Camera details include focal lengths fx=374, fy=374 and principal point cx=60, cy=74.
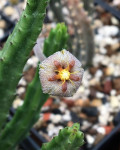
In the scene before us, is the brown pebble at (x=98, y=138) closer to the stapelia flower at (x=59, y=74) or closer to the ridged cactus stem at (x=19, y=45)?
the ridged cactus stem at (x=19, y=45)

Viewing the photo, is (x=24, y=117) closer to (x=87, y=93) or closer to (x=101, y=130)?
(x=101, y=130)

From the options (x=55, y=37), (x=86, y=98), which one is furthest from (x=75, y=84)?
(x=86, y=98)

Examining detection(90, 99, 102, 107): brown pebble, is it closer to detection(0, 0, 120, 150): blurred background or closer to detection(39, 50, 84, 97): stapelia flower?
detection(0, 0, 120, 150): blurred background

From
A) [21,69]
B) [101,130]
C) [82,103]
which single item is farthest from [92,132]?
[21,69]

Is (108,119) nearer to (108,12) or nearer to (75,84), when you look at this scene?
(108,12)

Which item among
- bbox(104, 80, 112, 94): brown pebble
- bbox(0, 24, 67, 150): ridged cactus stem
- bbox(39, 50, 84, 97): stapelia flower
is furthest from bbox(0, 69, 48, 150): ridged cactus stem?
bbox(104, 80, 112, 94): brown pebble

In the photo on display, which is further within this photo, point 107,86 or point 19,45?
point 107,86

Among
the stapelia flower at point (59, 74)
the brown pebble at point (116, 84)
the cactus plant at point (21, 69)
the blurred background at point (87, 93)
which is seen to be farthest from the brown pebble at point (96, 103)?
the stapelia flower at point (59, 74)
